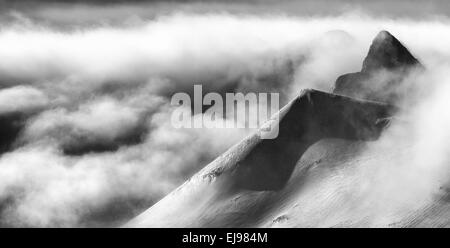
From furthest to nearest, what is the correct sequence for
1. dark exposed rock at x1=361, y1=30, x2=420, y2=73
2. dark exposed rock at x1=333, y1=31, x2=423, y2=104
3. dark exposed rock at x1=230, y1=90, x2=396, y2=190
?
dark exposed rock at x1=361, y1=30, x2=420, y2=73, dark exposed rock at x1=333, y1=31, x2=423, y2=104, dark exposed rock at x1=230, y1=90, x2=396, y2=190

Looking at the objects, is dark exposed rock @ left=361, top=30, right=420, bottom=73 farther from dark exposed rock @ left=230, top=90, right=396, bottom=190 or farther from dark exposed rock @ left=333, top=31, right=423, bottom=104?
dark exposed rock @ left=230, top=90, right=396, bottom=190

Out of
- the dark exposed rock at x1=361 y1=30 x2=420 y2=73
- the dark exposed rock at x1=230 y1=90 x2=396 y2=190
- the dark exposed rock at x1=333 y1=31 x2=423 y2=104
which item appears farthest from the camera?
the dark exposed rock at x1=361 y1=30 x2=420 y2=73

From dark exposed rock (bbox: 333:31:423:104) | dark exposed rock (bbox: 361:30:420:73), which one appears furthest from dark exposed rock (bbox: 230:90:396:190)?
dark exposed rock (bbox: 361:30:420:73)

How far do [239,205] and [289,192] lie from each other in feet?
30.3

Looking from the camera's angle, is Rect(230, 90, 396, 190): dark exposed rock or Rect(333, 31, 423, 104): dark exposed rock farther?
Rect(333, 31, 423, 104): dark exposed rock

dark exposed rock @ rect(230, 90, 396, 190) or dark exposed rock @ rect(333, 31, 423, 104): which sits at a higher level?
dark exposed rock @ rect(333, 31, 423, 104)

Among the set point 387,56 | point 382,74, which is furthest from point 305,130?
point 387,56

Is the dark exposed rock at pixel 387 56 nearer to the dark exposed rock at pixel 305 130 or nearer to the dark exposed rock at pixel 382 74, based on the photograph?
the dark exposed rock at pixel 382 74

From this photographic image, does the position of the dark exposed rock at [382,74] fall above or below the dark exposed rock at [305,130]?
above

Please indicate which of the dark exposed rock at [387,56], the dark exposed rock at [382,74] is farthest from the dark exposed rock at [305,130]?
the dark exposed rock at [387,56]

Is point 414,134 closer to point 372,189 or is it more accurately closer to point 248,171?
point 372,189

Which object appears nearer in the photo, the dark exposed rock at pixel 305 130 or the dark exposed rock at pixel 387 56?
the dark exposed rock at pixel 305 130

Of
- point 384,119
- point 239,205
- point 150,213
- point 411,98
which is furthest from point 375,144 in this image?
point 150,213

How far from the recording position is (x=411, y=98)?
161500mm
